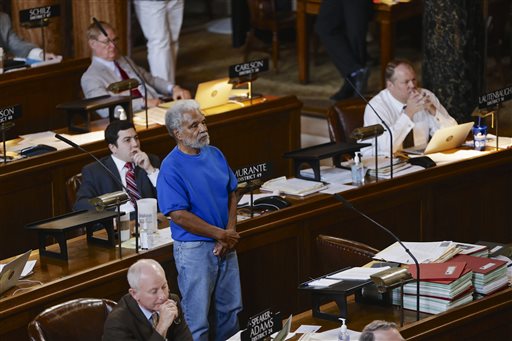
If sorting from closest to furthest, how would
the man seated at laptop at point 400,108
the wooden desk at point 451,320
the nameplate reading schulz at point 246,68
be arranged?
the wooden desk at point 451,320 < the man seated at laptop at point 400,108 < the nameplate reading schulz at point 246,68

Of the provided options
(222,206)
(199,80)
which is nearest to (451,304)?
(222,206)

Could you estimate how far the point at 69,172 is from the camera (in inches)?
277

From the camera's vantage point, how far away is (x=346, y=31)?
1017cm

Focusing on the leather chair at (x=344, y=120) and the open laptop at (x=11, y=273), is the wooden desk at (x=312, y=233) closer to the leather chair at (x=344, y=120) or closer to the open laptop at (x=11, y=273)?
the open laptop at (x=11, y=273)

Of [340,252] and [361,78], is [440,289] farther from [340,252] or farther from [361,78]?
[361,78]

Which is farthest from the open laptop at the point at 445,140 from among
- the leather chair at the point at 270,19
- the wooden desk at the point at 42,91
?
the leather chair at the point at 270,19

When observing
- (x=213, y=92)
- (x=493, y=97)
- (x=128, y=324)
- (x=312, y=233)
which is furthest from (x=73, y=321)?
(x=213, y=92)

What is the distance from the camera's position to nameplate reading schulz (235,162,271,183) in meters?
5.92

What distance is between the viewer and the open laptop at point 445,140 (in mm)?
7078

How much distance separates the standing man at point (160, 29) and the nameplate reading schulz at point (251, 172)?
12.8 feet

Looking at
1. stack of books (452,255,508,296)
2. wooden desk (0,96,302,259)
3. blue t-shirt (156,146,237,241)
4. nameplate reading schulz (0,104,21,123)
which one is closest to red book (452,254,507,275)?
stack of books (452,255,508,296)

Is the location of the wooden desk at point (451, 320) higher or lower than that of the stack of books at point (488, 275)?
lower

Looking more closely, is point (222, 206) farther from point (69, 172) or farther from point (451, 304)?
point (69, 172)

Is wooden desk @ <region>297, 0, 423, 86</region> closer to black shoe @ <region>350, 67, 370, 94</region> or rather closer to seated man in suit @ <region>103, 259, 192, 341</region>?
black shoe @ <region>350, 67, 370, 94</region>
